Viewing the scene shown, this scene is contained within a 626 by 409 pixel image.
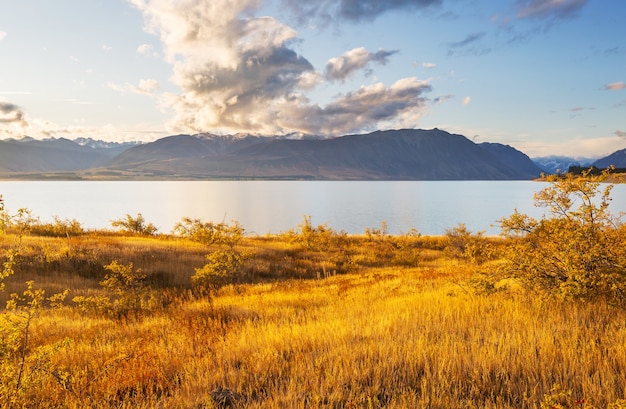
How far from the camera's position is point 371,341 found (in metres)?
5.19

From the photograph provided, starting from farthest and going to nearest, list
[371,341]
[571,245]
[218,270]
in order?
[218,270] → [571,245] → [371,341]

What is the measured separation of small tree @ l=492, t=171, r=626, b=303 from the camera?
22.1ft

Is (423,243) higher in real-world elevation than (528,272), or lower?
lower

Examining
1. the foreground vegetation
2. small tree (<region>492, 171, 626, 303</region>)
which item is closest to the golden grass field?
the foreground vegetation

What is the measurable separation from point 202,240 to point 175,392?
1788 centimetres

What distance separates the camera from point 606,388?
379 centimetres

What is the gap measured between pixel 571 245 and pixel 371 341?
15.2 feet

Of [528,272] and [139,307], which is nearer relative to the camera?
[528,272]

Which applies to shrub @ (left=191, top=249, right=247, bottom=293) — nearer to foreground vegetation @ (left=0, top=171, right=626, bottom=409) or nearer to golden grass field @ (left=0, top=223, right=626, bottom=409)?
foreground vegetation @ (left=0, top=171, right=626, bottom=409)

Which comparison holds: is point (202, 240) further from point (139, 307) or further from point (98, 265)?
point (139, 307)

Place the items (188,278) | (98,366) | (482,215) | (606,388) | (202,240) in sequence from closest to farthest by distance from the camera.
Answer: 1. (606,388)
2. (98,366)
3. (188,278)
4. (202,240)
5. (482,215)

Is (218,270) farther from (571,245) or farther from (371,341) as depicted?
(571,245)

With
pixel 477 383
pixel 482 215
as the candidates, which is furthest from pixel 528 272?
pixel 482 215

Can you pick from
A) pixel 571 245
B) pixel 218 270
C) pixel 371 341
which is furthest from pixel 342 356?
pixel 218 270
